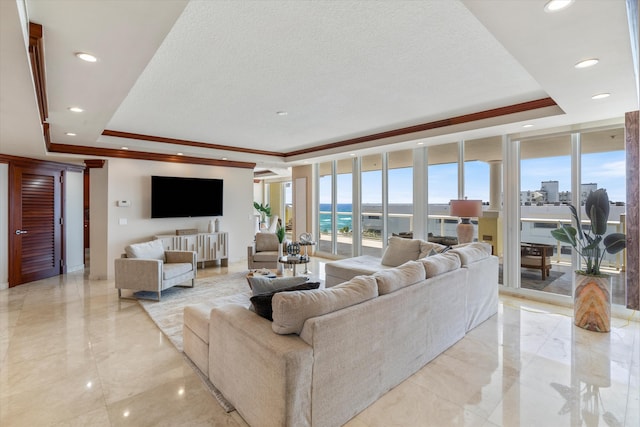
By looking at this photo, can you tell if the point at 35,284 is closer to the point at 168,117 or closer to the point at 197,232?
the point at 197,232

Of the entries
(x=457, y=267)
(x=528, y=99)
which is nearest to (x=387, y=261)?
(x=457, y=267)

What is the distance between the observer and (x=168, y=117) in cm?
439

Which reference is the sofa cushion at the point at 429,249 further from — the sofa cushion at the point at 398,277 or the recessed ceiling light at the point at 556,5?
the recessed ceiling light at the point at 556,5

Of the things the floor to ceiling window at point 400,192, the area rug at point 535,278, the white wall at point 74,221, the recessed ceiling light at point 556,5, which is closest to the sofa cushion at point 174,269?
the white wall at point 74,221

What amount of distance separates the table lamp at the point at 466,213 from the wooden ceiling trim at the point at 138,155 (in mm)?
4776

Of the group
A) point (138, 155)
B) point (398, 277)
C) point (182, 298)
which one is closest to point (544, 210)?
point (398, 277)

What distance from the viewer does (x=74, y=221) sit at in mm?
6566

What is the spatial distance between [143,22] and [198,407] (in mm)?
2446

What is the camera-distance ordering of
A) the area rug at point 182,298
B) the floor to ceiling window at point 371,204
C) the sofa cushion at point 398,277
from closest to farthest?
the sofa cushion at point 398,277 → the area rug at point 182,298 → the floor to ceiling window at point 371,204

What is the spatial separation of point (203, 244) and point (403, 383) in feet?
16.9

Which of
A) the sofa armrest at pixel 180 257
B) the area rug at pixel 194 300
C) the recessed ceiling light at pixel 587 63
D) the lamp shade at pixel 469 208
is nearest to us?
the recessed ceiling light at pixel 587 63

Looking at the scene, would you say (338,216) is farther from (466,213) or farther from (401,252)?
(466,213)

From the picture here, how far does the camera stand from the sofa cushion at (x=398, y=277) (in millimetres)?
2350

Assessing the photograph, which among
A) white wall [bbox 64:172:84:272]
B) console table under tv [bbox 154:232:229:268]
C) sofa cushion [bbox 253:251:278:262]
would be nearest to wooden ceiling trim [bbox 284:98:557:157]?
sofa cushion [bbox 253:251:278:262]
